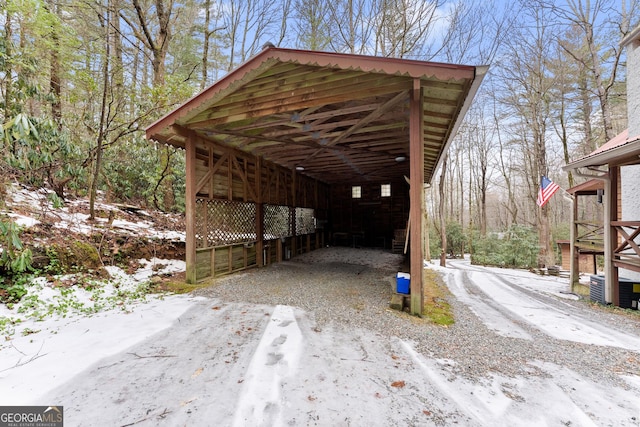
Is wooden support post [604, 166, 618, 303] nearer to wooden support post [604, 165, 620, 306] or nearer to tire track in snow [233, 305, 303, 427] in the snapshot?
wooden support post [604, 165, 620, 306]

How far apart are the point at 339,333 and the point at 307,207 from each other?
7.21 m

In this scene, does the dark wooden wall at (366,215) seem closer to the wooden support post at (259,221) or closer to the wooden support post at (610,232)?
the wooden support post at (259,221)

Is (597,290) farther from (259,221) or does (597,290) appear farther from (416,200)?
(259,221)

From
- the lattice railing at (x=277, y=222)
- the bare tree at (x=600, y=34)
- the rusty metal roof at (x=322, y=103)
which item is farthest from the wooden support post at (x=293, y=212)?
the bare tree at (x=600, y=34)

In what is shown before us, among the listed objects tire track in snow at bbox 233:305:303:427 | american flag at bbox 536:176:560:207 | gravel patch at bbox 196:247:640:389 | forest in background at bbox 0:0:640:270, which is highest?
forest in background at bbox 0:0:640:270

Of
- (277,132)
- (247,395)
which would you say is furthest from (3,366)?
(277,132)

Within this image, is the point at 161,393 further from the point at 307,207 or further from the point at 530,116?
the point at 530,116

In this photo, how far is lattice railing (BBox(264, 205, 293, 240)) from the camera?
24.0 ft

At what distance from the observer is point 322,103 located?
3920mm

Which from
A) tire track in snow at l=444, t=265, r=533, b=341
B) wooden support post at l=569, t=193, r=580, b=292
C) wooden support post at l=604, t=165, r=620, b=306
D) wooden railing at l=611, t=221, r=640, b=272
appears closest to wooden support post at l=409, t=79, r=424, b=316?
tire track in snow at l=444, t=265, r=533, b=341

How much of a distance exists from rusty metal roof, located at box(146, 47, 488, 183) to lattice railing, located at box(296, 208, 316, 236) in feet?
11.3

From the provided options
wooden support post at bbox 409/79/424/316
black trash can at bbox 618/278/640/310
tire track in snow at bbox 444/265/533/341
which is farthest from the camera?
black trash can at bbox 618/278/640/310

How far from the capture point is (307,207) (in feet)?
32.4

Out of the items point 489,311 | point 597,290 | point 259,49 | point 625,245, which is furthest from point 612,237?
point 259,49
